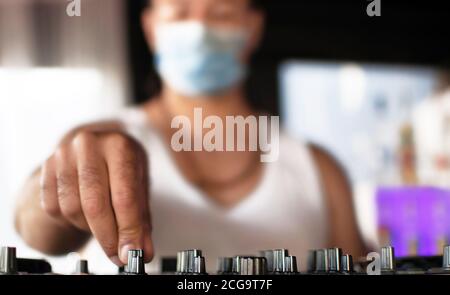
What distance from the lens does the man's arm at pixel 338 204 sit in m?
1.31

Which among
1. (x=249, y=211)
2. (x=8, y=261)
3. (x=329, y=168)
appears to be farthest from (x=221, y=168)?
(x=8, y=261)

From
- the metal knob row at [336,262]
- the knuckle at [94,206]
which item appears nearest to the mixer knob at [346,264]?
the metal knob row at [336,262]

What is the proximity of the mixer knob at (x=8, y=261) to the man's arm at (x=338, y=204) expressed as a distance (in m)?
0.71

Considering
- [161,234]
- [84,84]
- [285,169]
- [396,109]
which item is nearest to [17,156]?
[84,84]

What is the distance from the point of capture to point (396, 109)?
1.46 metres

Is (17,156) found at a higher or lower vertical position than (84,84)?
lower

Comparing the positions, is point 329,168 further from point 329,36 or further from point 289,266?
point 289,266

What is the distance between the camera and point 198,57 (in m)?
1.20

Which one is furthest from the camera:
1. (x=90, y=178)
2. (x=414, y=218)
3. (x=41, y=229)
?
(x=414, y=218)

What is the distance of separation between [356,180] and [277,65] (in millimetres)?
251

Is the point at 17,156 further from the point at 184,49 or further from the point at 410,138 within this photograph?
the point at 410,138

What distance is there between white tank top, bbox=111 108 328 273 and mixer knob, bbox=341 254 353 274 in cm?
47

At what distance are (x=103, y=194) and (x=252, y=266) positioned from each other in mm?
172

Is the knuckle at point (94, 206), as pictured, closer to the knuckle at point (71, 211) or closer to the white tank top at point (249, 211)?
the knuckle at point (71, 211)
